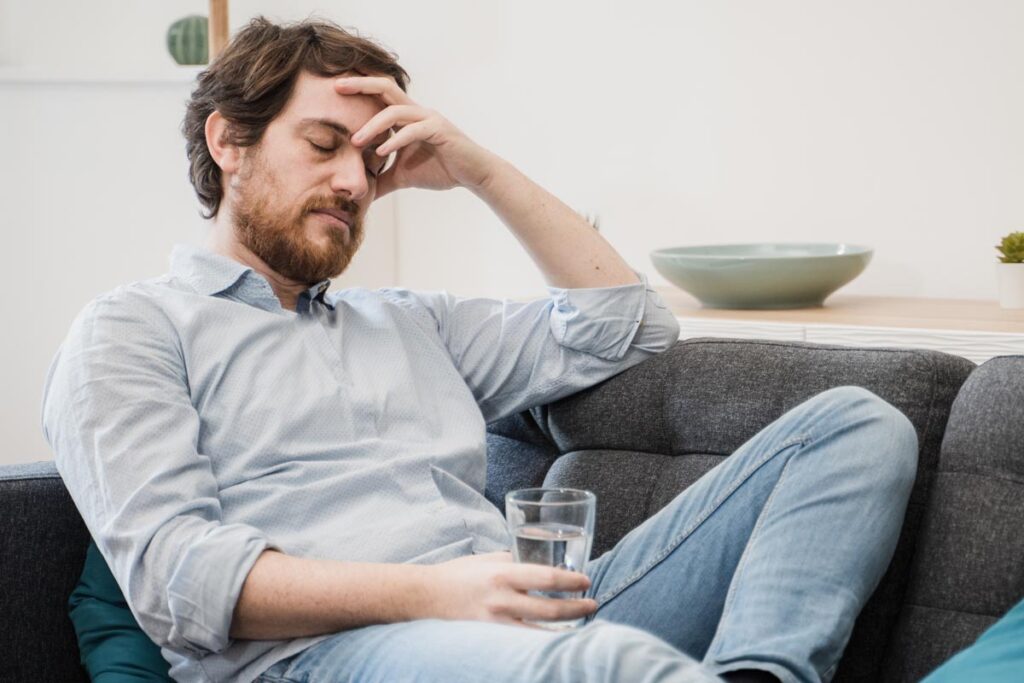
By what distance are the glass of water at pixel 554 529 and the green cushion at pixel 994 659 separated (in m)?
0.37

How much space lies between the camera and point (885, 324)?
2484 mm

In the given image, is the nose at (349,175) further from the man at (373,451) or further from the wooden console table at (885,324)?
the wooden console table at (885,324)

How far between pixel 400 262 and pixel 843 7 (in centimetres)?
139

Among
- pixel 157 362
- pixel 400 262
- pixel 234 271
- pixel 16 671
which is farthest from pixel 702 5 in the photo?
pixel 16 671

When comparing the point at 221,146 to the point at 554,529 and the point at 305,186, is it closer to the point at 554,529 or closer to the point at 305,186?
the point at 305,186

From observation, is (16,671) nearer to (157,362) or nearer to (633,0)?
(157,362)

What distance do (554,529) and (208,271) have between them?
27.1 inches

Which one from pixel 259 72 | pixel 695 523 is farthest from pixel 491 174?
pixel 695 523

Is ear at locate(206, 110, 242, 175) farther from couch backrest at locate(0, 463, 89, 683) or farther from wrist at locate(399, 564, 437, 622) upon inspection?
wrist at locate(399, 564, 437, 622)

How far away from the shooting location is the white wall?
9.61 ft

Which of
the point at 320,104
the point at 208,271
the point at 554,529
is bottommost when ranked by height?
the point at 554,529

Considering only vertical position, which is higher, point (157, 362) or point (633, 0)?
point (633, 0)

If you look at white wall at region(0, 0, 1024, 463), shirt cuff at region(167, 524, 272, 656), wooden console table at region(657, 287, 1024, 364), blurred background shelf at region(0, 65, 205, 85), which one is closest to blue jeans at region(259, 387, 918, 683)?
shirt cuff at region(167, 524, 272, 656)

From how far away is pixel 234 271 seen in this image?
5.79 ft
